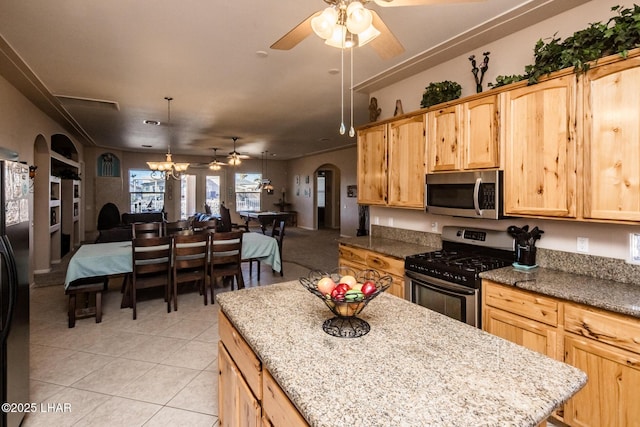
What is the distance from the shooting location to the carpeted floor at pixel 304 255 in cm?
523

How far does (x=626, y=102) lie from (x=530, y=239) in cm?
105

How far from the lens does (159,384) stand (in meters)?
2.42

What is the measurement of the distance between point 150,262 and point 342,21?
3.37 meters

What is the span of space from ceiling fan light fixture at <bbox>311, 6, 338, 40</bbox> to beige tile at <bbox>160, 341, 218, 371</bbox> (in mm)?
2600

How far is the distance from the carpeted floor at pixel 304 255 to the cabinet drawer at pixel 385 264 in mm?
1673

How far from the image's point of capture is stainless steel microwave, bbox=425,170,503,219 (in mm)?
2490

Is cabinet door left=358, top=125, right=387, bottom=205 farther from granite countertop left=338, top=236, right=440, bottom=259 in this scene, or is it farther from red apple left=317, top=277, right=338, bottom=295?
red apple left=317, top=277, right=338, bottom=295

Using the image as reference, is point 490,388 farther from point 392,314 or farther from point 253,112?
point 253,112

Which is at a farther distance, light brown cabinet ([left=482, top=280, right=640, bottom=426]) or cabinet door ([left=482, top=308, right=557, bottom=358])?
cabinet door ([left=482, top=308, right=557, bottom=358])

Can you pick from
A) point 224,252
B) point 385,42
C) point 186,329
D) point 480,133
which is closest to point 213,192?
point 224,252

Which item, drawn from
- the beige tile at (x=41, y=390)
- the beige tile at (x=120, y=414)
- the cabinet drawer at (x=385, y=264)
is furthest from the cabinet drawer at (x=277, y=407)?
the beige tile at (x=41, y=390)

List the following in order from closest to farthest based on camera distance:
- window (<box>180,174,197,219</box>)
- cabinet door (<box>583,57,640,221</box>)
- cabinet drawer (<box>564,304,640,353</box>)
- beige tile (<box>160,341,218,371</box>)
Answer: cabinet drawer (<box>564,304,640,353</box>)
cabinet door (<box>583,57,640,221</box>)
beige tile (<box>160,341,218,371</box>)
window (<box>180,174,197,219</box>)

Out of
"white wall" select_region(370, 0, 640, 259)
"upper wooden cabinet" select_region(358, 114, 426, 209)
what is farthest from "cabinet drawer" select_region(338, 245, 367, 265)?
"white wall" select_region(370, 0, 640, 259)

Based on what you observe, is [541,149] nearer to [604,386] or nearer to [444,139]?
[444,139]
